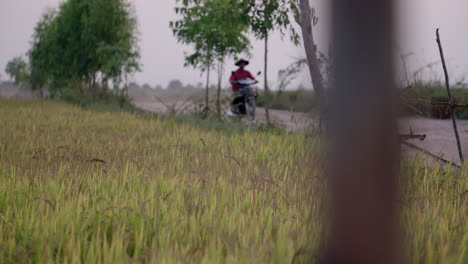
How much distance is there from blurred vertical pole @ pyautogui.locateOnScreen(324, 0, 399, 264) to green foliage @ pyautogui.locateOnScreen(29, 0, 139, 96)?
17.2m

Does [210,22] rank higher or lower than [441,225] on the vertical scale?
higher

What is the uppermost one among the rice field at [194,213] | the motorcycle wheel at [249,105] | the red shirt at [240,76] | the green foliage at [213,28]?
the green foliage at [213,28]

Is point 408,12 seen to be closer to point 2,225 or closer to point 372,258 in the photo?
point 372,258

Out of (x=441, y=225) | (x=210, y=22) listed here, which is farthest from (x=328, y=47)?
(x=210, y=22)

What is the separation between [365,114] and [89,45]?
1999 cm

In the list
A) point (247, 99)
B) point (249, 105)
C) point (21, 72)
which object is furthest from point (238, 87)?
point (21, 72)

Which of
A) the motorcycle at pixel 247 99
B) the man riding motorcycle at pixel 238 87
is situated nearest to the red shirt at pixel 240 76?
the man riding motorcycle at pixel 238 87

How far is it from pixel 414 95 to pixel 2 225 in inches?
135

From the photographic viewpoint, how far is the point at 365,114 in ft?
4.31

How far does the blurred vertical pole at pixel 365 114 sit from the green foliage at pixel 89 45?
1716 centimetres

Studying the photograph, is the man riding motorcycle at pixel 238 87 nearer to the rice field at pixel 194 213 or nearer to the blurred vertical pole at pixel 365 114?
the rice field at pixel 194 213

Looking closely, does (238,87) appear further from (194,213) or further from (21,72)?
(21,72)

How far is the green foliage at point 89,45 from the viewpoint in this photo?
1834 cm

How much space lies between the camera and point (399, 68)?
1347 millimetres
